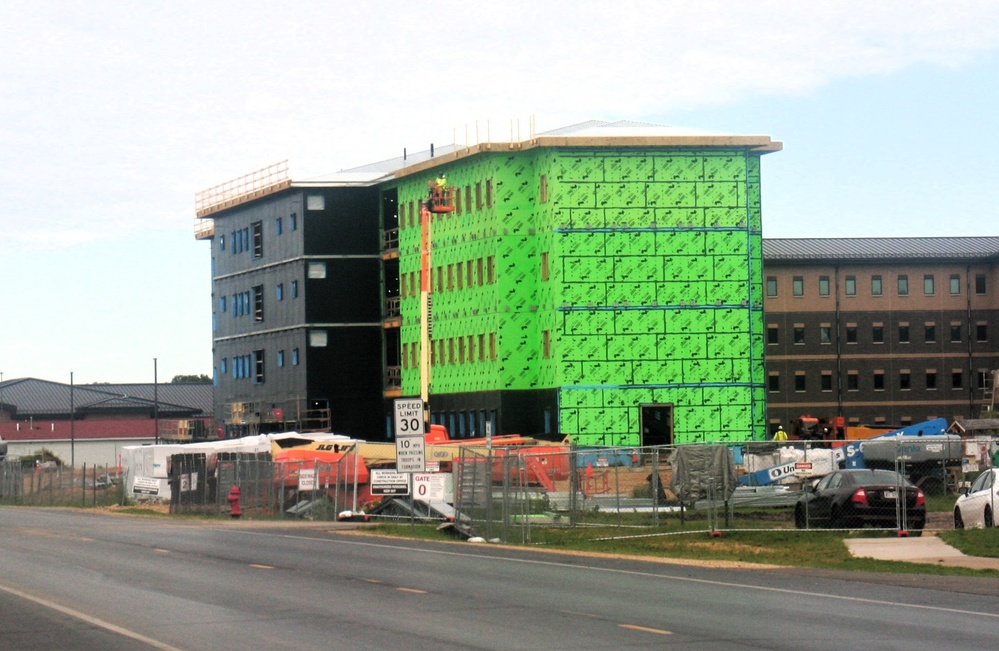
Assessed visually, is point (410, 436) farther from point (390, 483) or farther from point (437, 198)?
point (437, 198)

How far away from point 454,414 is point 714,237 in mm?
17297

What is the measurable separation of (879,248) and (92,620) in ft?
351

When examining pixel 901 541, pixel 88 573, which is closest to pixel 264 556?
pixel 88 573

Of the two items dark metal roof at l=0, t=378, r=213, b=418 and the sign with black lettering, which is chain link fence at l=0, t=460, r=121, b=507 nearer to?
the sign with black lettering

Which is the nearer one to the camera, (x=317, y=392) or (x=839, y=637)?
(x=839, y=637)

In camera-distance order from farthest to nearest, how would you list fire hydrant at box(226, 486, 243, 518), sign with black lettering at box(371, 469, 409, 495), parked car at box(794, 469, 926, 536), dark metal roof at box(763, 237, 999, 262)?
dark metal roof at box(763, 237, 999, 262) < fire hydrant at box(226, 486, 243, 518) < sign with black lettering at box(371, 469, 409, 495) < parked car at box(794, 469, 926, 536)

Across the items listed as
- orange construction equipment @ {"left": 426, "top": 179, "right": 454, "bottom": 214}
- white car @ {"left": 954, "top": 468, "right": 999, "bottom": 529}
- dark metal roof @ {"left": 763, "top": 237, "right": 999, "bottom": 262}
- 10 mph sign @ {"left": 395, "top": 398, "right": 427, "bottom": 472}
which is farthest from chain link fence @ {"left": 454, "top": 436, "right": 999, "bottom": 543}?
dark metal roof @ {"left": 763, "top": 237, "right": 999, "bottom": 262}

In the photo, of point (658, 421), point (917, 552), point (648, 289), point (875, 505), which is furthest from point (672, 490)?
point (648, 289)

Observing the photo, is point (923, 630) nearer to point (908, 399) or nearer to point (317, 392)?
point (317, 392)

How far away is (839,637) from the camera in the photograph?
1603cm

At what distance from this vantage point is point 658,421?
266ft

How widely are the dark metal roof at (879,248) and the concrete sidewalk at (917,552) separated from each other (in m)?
87.5

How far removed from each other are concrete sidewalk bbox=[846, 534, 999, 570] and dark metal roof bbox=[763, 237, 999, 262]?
87.5m

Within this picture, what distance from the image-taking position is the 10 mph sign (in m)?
38.9
